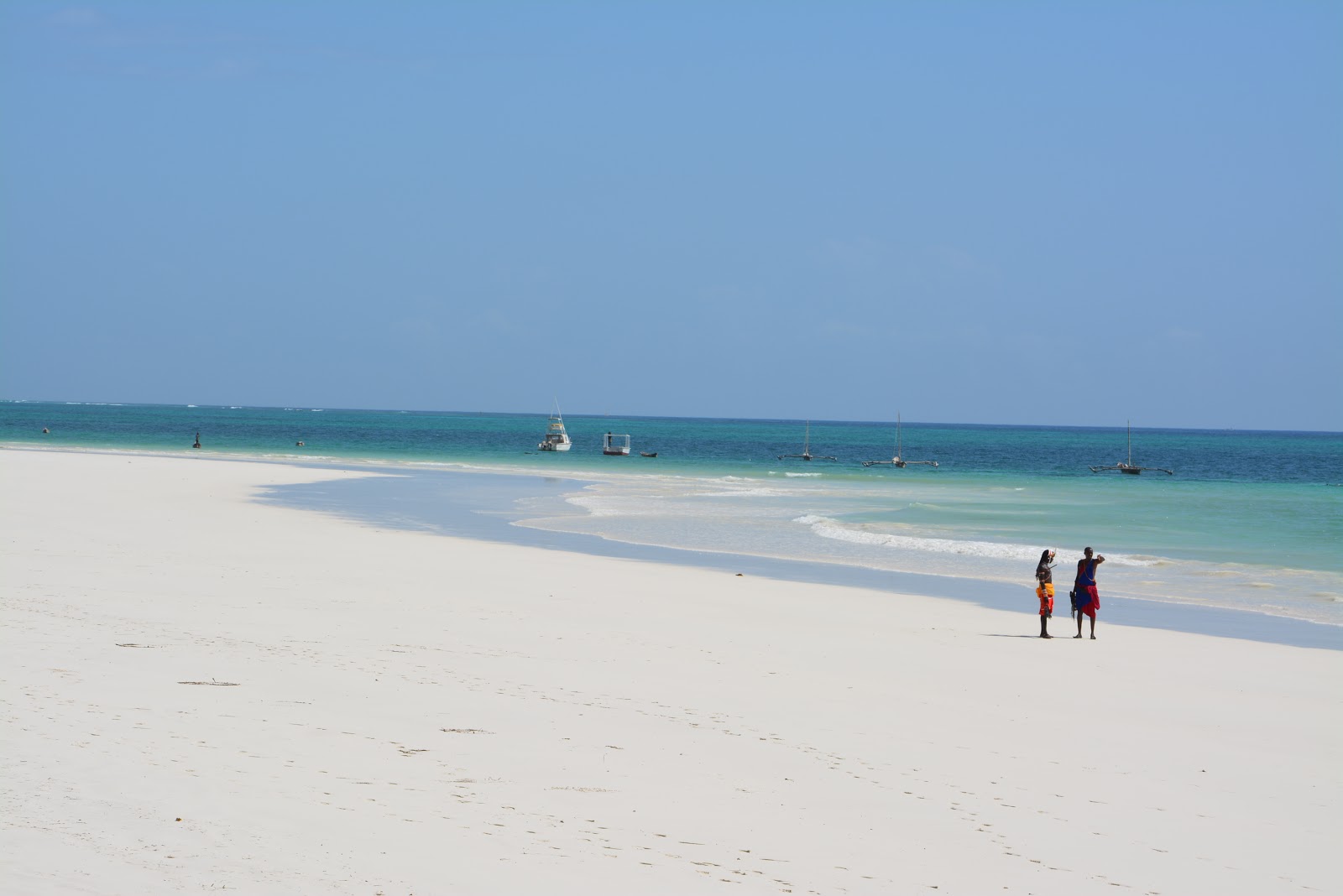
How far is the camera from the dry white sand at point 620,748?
268 inches

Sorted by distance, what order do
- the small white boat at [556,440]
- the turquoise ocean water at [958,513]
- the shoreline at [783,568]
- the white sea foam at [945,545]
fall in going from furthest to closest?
the small white boat at [556,440], the white sea foam at [945,545], the turquoise ocean water at [958,513], the shoreline at [783,568]

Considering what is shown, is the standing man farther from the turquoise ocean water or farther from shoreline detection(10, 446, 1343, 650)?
the turquoise ocean water

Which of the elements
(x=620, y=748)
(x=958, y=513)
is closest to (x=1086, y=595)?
(x=620, y=748)

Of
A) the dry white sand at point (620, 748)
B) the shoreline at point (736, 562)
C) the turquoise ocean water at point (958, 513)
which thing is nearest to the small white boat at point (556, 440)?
the turquoise ocean water at point (958, 513)

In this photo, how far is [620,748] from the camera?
30.7ft

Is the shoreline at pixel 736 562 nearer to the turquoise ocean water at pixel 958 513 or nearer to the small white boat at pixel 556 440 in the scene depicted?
the turquoise ocean water at pixel 958 513

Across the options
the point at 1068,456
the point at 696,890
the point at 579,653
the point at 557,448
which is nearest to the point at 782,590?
the point at 579,653

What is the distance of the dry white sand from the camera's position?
6805 millimetres

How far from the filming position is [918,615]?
60.3 ft

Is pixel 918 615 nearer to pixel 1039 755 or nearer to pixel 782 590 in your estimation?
pixel 782 590

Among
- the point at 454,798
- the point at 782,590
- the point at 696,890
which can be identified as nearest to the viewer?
the point at 696,890

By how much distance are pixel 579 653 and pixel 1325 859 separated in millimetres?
7742

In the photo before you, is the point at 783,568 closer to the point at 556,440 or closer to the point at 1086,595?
the point at 1086,595

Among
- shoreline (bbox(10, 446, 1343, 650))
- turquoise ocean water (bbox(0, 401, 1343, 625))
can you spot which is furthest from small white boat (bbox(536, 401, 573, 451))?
shoreline (bbox(10, 446, 1343, 650))
